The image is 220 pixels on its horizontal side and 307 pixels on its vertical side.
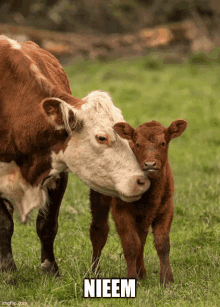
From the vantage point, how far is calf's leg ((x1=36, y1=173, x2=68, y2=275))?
17.2 ft

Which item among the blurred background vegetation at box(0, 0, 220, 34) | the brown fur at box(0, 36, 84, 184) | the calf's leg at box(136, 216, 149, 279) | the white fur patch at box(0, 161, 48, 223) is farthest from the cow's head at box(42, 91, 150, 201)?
the blurred background vegetation at box(0, 0, 220, 34)

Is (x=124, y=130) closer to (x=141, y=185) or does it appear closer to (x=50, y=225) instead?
(x=141, y=185)

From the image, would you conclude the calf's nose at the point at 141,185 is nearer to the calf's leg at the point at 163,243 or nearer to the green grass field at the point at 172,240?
the calf's leg at the point at 163,243

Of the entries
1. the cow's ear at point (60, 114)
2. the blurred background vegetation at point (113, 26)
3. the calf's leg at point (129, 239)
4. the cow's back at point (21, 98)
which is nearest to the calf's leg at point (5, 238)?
the cow's back at point (21, 98)

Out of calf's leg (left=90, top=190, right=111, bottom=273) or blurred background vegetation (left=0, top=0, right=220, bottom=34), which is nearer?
calf's leg (left=90, top=190, right=111, bottom=273)

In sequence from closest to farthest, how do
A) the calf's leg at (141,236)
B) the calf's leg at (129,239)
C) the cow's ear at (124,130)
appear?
the cow's ear at (124,130)
the calf's leg at (129,239)
the calf's leg at (141,236)

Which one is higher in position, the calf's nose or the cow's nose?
the cow's nose

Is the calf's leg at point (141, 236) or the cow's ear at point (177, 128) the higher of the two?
the cow's ear at point (177, 128)

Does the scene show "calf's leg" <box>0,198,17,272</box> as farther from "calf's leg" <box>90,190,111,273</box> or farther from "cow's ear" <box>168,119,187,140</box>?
"cow's ear" <box>168,119,187,140</box>

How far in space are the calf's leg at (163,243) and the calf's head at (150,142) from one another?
1.39ft

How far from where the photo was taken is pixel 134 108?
14211mm

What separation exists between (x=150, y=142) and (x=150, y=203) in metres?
0.52

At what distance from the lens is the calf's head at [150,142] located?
4.21 metres

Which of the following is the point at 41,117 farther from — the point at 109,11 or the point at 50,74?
the point at 109,11
